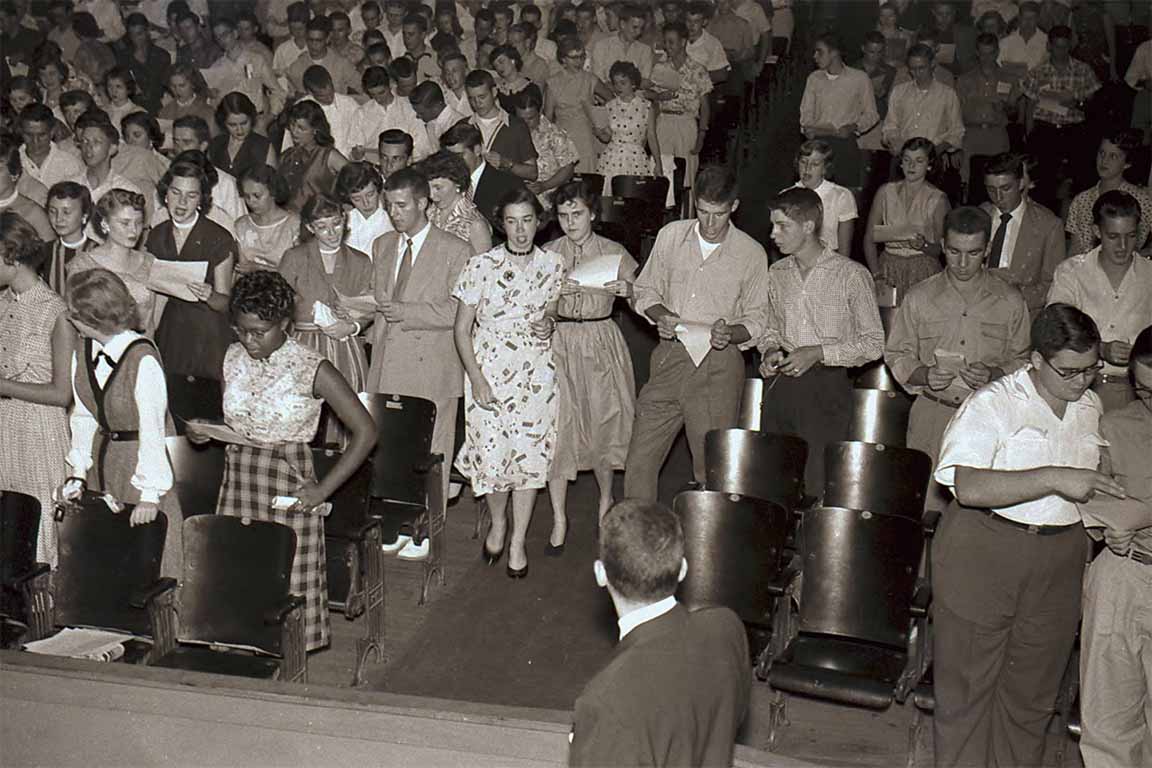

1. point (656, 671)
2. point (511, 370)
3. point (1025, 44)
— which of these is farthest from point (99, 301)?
point (1025, 44)

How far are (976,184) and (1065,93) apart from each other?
4.73 ft

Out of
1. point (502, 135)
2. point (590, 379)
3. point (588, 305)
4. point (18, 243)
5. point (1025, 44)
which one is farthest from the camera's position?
point (1025, 44)

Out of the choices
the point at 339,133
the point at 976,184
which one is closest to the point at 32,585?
the point at 339,133

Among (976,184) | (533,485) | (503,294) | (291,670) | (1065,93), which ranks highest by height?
(1065,93)

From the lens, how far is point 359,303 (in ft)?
21.5

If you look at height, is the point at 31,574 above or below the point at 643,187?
below

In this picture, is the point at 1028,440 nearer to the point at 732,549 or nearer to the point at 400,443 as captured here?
the point at 732,549

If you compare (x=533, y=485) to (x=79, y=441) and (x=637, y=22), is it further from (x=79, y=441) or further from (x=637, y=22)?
(x=637, y=22)

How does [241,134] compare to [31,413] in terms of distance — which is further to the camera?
[241,134]

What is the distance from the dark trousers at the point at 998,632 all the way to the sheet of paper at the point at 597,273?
2.17 meters

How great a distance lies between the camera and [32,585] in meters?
5.21

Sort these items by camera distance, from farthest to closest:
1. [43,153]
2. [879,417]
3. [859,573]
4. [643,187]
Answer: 1. [643,187]
2. [43,153]
3. [879,417]
4. [859,573]

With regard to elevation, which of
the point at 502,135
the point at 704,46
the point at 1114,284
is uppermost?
the point at 704,46

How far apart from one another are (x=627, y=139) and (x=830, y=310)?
454 centimetres
